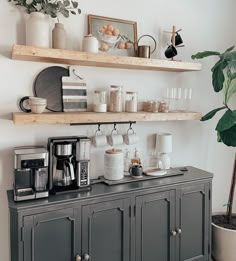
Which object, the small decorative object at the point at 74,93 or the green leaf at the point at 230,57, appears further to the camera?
the green leaf at the point at 230,57

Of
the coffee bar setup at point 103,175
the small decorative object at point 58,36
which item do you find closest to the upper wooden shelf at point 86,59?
the coffee bar setup at point 103,175

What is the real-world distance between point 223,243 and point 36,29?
243 cm

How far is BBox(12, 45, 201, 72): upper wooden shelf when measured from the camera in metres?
1.88

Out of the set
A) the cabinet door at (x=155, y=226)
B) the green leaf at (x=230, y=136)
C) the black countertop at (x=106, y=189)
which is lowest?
the cabinet door at (x=155, y=226)

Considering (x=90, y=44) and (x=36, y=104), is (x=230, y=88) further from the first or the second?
(x=36, y=104)

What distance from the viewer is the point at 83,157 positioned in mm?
2137

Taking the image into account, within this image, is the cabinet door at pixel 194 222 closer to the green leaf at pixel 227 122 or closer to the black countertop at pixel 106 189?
the black countertop at pixel 106 189

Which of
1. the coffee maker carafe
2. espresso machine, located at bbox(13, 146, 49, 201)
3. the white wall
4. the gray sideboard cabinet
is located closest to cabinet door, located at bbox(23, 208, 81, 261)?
the gray sideboard cabinet

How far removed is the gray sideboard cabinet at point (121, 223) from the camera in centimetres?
181

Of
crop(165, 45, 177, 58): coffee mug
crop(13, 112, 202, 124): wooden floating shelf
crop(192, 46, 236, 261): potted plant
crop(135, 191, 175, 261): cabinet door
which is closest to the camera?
crop(13, 112, 202, 124): wooden floating shelf

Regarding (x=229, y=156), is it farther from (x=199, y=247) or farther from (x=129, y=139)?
(x=129, y=139)

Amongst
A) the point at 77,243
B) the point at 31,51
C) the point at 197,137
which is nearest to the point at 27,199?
the point at 77,243

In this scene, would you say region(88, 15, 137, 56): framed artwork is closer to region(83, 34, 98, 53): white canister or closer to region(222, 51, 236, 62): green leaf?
region(83, 34, 98, 53): white canister

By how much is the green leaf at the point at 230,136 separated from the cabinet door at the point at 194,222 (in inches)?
17.1
